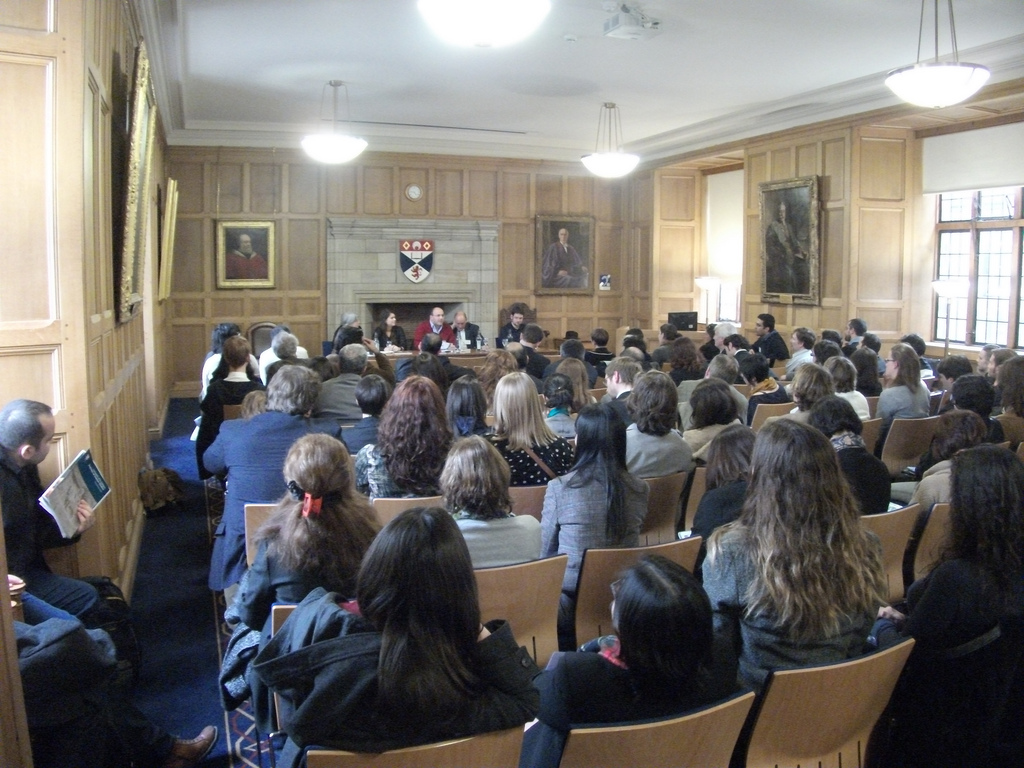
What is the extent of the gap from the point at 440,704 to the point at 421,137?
40.3 feet

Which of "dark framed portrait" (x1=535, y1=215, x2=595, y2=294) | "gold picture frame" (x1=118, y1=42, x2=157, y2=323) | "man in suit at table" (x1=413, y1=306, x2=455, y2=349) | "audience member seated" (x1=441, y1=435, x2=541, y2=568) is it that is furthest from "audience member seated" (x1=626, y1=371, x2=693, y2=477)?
"dark framed portrait" (x1=535, y1=215, x2=595, y2=294)

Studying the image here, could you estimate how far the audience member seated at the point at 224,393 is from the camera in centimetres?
622

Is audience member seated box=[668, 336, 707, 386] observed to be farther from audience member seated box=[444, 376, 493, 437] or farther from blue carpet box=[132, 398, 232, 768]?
blue carpet box=[132, 398, 232, 768]

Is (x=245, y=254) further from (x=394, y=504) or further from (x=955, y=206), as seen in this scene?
(x=394, y=504)

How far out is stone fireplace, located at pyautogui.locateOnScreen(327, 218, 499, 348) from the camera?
13.4m

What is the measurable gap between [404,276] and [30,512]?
419 inches

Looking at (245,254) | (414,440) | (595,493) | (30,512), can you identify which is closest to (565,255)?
(245,254)

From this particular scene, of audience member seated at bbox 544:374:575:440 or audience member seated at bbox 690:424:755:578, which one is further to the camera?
audience member seated at bbox 544:374:575:440

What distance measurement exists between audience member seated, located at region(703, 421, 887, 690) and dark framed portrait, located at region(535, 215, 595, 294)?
40.2 ft

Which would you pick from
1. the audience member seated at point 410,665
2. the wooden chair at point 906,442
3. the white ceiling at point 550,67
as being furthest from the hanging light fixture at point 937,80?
the audience member seated at point 410,665

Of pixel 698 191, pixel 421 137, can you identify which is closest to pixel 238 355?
pixel 421 137

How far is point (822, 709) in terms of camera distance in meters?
2.14

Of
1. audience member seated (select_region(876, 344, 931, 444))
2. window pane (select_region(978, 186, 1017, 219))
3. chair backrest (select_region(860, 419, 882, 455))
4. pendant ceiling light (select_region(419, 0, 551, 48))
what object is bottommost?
chair backrest (select_region(860, 419, 882, 455))

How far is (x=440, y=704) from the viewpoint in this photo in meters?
1.76
